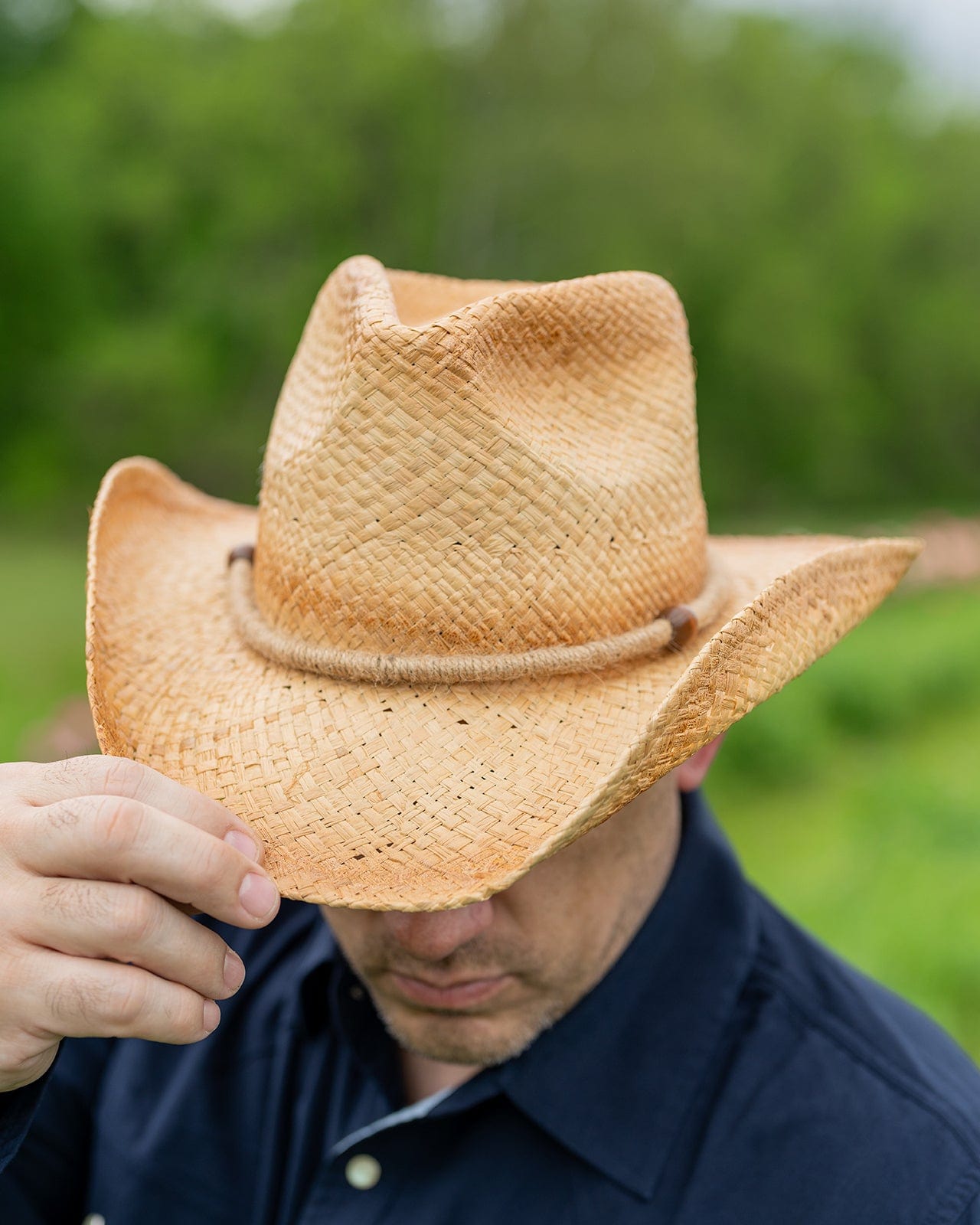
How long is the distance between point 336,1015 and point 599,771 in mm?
954

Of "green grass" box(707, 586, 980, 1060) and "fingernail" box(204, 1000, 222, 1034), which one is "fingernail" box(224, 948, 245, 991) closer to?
"fingernail" box(204, 1000, 222, 1034)

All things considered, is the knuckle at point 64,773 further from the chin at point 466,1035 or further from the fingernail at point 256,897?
the chin at point 466,1035

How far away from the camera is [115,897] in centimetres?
132

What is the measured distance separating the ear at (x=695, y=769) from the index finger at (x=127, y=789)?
2.77ft

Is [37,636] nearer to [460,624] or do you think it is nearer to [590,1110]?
[590,1110]

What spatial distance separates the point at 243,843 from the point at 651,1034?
2.93ft

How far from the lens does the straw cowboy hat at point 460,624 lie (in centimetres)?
140

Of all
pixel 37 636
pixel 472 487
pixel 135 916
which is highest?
pixel 472 487

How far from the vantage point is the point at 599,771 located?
56.6 inches

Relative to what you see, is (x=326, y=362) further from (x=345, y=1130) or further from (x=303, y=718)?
(x=345, y=1130)

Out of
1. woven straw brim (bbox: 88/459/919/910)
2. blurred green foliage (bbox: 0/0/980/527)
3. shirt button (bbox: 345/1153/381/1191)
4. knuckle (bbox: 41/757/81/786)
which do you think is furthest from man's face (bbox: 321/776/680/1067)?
blurred green foliage (bbox: 0/0/980/527)

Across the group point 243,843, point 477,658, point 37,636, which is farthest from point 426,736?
point 37,636

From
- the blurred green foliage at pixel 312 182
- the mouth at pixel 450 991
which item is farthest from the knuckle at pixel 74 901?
the blurred green foliage at pixel 312 182

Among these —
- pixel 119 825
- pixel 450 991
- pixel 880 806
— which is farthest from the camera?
pixel 880 806
